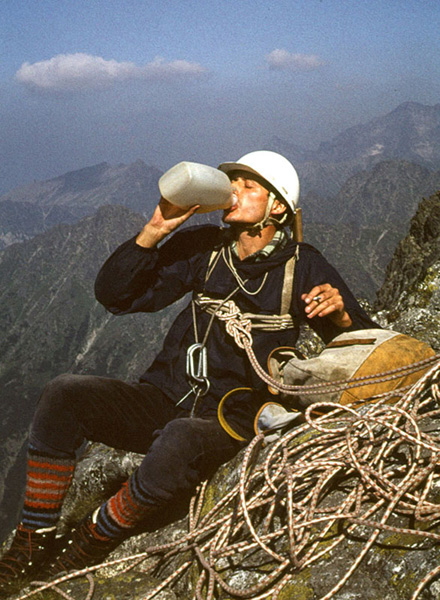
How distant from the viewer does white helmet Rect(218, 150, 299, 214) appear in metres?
6.04

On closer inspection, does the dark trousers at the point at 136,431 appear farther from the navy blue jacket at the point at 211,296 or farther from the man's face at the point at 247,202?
the man's face at the point at 247,202

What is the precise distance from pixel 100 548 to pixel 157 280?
10.8 feet

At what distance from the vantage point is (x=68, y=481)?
4805mm

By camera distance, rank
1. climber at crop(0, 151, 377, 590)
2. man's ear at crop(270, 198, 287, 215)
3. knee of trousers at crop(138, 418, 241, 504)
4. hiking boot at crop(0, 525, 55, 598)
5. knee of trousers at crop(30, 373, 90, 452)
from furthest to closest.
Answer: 1. man's ear at crop(270, 198, 287, 215)
2. knee of trousers at crop(30, 373, 90, 452)
3. climber at crop(0, 151, 377, 590)
4. knee of trousers at crop(138, 418, 241, 504)
5. hiking boot at crop(0, 525, 55, 598)

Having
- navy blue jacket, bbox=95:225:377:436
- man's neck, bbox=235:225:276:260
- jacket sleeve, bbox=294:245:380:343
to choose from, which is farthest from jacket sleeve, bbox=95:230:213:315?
jacket sleeve, bbox=294:245:380:343

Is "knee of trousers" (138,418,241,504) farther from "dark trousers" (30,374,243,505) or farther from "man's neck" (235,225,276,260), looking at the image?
"man's neck" (235,225,276,260)

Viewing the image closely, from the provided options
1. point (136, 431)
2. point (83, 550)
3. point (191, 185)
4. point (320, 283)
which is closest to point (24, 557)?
point (83, 550)

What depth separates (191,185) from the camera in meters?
4.97

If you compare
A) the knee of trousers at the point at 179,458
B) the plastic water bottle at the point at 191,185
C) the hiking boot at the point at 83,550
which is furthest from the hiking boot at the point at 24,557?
the plastic water bottle at the point at 191,185

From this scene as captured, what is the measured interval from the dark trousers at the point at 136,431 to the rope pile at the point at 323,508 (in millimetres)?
589

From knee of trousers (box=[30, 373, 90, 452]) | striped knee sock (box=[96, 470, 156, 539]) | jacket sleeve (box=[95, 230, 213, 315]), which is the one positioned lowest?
striped knee sock (box=[96, 470, 156, 539])

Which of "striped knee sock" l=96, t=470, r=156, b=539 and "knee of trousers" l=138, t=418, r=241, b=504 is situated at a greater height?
"knee of trousers" l=138, t=418, r=241, b=504

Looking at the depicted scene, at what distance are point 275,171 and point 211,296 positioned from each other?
2003mm

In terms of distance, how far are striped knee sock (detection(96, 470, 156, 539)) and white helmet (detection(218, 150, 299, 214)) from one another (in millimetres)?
4137
